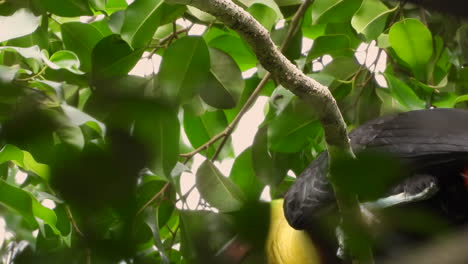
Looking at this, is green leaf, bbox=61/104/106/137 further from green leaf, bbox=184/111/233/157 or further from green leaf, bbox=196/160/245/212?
green leaf, bbox=184/111/233/157

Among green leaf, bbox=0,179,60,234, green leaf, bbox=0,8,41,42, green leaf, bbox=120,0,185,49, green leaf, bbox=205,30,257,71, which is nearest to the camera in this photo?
green leaf, bbox=0,179,60,234

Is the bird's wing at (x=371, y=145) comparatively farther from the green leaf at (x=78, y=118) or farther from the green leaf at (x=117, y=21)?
the green leaf at (x=78, y=118)

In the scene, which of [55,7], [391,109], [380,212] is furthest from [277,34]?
[380,212]

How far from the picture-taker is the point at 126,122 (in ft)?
0.79

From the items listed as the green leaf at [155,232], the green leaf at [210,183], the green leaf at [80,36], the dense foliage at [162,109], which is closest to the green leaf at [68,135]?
the dense foliage at [162,109]

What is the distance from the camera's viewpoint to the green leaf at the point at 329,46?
47.3 inches

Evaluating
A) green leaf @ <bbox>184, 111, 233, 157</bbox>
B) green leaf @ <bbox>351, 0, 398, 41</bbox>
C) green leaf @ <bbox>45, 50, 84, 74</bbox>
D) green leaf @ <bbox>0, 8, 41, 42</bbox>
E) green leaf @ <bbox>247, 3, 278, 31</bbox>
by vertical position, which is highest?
green leaf @ <bbox>0, 8, 41, 42</bbox>

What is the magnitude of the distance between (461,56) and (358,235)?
97cm

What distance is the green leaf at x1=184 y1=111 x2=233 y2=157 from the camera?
1227 mm

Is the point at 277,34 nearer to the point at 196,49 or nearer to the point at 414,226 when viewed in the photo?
the point at 196,49

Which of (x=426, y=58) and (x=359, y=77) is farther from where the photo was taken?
(x=359, y=77)

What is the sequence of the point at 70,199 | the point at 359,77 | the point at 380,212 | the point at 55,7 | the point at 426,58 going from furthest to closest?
the point at 359,77 → the point at 426,58 → the point at 55,7 → the point at 380,212 → the point at 70,199

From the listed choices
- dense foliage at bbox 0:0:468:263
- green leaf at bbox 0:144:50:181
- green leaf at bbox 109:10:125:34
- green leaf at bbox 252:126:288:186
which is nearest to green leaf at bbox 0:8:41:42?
dense foliage at bbox 0:0:468:263

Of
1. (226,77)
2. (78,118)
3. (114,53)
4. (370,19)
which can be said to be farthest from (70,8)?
(78,118)
